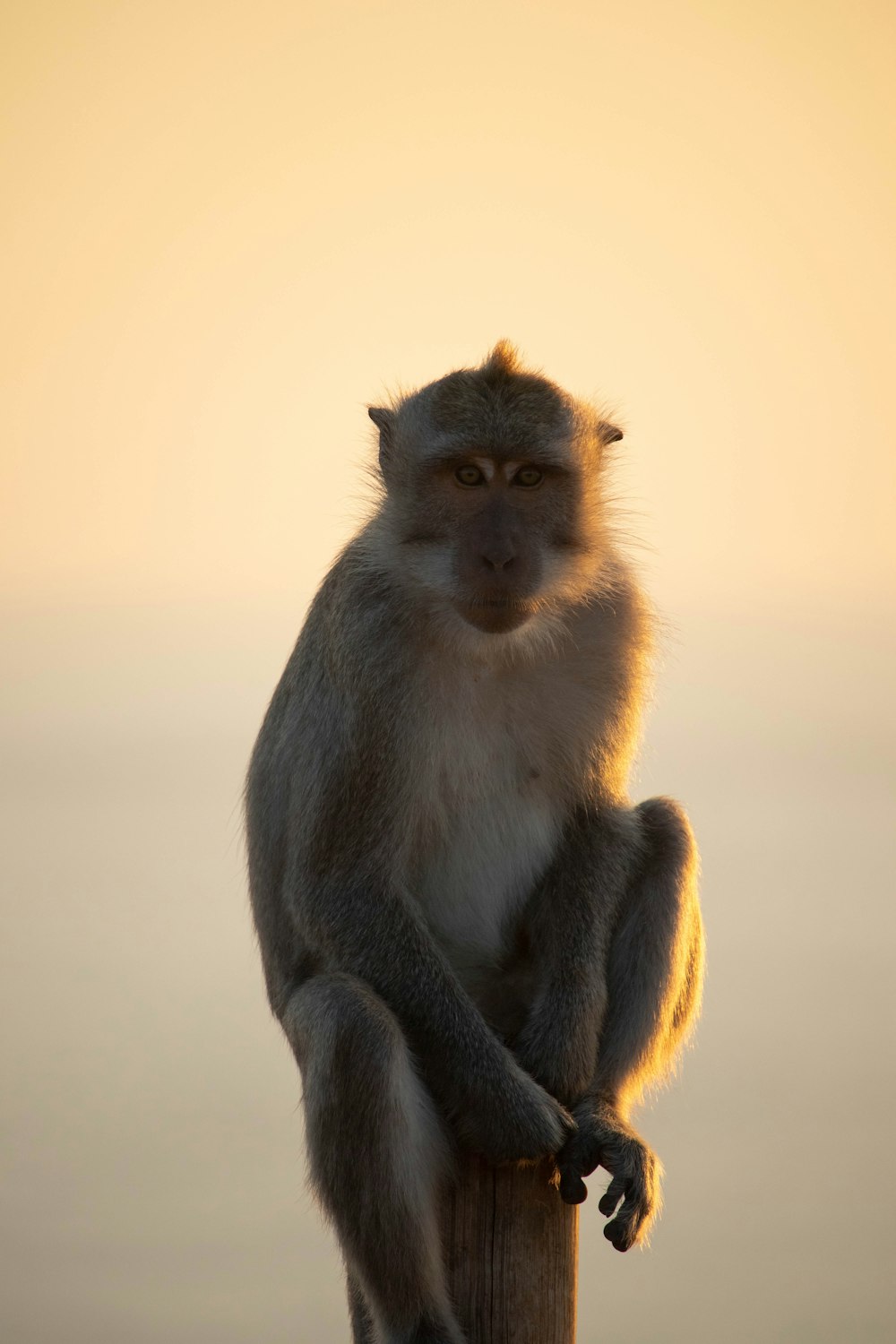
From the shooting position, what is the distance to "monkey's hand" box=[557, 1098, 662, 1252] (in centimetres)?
514

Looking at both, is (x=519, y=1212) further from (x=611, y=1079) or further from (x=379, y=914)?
(x=379, y=914)

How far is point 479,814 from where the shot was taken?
18.1 feet

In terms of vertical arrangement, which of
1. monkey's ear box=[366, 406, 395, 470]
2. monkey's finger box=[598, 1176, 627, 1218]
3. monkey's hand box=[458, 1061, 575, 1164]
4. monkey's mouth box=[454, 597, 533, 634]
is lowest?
monkey's finger box=[598, 1176, 627, 1218]

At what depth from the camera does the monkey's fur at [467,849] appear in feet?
16.1

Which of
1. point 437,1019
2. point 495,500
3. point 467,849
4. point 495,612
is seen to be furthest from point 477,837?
point 495,500

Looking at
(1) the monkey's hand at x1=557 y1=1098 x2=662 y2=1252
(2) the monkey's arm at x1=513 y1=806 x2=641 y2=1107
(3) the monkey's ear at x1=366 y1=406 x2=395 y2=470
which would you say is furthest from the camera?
(3) the monkey's ear at x1=366 y1=406 x2=395 y2=470

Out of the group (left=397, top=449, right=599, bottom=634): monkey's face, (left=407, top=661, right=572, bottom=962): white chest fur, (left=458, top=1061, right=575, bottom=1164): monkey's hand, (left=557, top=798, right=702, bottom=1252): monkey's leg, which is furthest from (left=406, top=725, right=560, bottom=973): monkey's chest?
(left=458, top=1061, right=575, bottom=1164): monkey's hand

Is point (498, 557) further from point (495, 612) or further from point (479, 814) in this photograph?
point (479, 814)

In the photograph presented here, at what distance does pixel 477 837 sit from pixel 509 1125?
1.03 metres

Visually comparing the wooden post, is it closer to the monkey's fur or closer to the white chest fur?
the monkey's fur

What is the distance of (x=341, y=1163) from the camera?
187 inches

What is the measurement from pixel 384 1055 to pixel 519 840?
108 centimetres

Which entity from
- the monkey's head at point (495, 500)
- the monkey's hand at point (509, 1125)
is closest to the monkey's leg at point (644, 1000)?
the monkey's hand at point (509, 1125)

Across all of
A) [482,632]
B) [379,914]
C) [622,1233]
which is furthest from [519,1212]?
[482,632]
